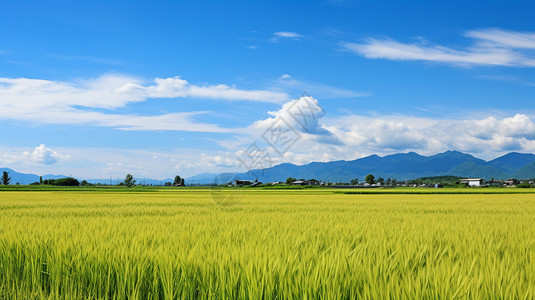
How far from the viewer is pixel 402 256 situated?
15.5 ft

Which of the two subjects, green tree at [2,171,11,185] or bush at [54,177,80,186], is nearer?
bush at [54,177,80,186]

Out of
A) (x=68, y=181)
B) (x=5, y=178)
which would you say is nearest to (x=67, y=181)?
(x=68, y=181)

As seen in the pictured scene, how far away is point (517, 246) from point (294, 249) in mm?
3563

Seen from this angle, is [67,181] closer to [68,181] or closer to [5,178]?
[68,181]

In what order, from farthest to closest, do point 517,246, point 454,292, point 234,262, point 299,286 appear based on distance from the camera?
point 517,246, point 234,262, point 299,286, point 454,292

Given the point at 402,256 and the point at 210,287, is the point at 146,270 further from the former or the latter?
the point at 402,256

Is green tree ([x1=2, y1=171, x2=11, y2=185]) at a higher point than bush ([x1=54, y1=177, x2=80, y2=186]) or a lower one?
higher

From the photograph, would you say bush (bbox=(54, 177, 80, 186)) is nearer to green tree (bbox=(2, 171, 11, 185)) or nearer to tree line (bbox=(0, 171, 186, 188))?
tree line (bbox=(0, 171, 186, 188))

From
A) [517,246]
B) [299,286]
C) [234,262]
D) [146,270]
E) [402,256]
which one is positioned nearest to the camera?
[299,286]

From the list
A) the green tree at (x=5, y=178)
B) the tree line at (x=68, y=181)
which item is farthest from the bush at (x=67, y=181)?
the green tree at (x=5, y=178)

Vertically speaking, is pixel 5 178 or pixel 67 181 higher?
pixel 5 178

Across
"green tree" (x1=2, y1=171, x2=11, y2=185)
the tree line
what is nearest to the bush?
the tree line

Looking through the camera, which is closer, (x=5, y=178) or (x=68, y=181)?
(x=68, y=181)

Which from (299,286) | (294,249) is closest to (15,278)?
(294,249)
